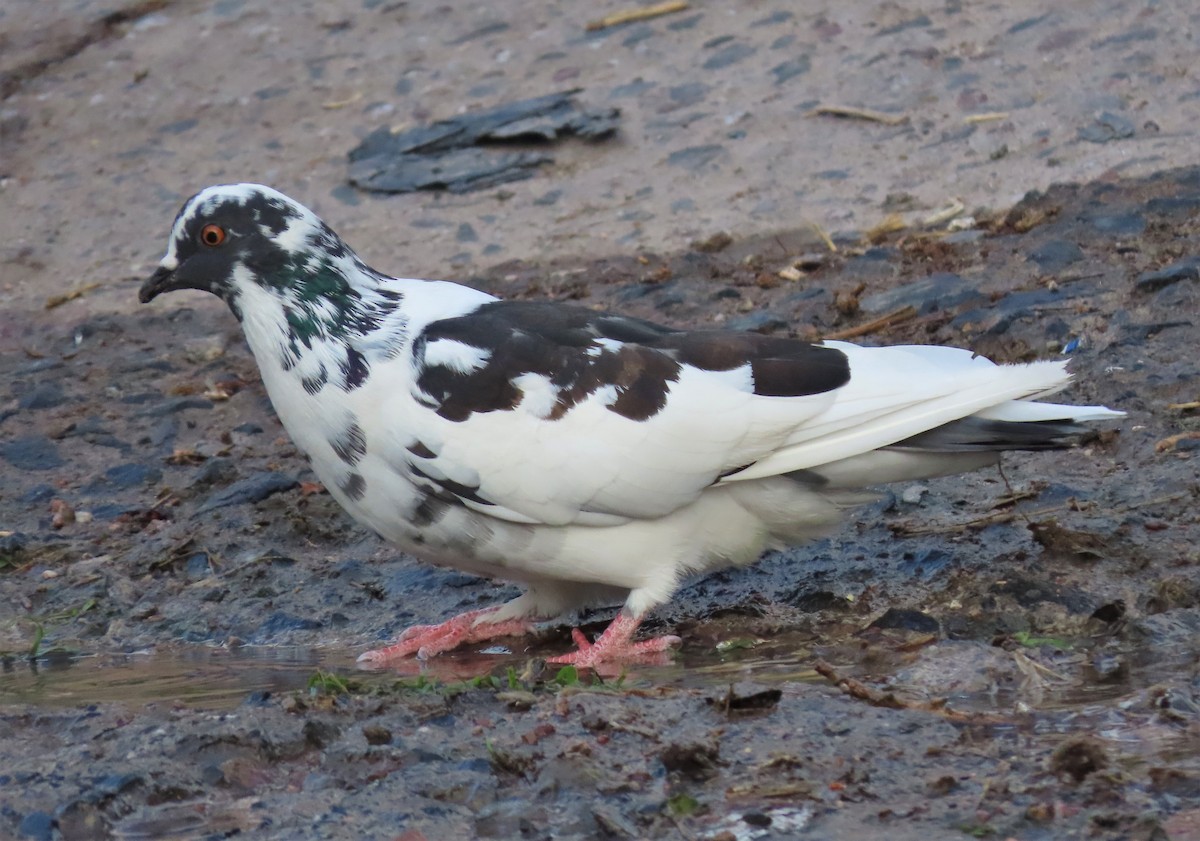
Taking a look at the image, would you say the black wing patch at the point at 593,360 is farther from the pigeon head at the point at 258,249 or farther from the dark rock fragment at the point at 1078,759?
the dark rock fragment at the point at 1078,759

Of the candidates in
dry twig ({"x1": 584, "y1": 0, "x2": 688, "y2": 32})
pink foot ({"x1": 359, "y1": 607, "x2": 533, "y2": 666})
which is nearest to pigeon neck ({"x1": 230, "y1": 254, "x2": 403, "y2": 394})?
pink foot ({"x1": 359, "y1": 607, "x2": 533, "y2": 666})

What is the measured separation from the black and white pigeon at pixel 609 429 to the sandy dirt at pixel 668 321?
32cm

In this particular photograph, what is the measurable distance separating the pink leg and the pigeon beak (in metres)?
1.70

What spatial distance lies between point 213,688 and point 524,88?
18.9 feet

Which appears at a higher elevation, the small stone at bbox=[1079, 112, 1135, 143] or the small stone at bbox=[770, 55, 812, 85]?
the small stone at bbox=[770, 55, 812, 85]

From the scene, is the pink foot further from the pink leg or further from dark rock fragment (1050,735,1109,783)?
dark rock fragment (1050,735,1109,783)

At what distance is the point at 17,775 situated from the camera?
11.3ft

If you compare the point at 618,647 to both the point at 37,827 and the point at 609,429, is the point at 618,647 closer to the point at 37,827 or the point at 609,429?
the point at 609,429

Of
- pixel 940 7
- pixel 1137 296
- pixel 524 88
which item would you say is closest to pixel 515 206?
pixel 524 88

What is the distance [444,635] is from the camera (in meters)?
4.95

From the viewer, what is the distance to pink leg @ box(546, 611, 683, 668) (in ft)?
15.2

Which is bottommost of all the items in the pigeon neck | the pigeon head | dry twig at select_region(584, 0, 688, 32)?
dry twig at select_region(584, 0, 688, 32)

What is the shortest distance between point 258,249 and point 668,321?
2585 millimetres

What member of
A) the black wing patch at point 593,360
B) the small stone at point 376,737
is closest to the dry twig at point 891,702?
the small stone at point 376,737
